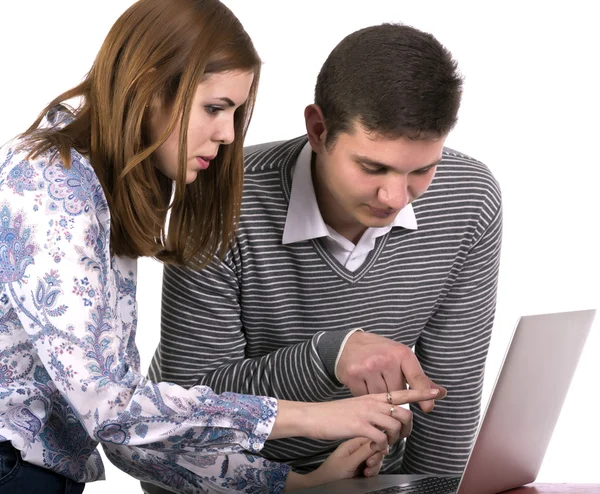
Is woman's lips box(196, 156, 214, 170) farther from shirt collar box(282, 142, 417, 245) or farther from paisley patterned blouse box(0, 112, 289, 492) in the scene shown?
shirt collar box(282, 142, 417, 245)

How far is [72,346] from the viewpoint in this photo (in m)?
1.28

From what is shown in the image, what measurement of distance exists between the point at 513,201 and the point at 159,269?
1.25 meters

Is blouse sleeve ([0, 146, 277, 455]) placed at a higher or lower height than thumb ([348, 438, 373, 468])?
higher

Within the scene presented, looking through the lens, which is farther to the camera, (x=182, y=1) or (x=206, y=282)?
(x=206, y=282)

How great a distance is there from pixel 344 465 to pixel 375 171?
0.51m

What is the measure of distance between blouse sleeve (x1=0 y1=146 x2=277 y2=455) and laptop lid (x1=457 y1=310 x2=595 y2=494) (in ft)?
1.02

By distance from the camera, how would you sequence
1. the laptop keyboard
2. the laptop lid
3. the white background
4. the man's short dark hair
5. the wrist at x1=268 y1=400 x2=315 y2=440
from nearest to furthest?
the laptop lid
the wrist at x1=268 y1=400 x2=315 y2=440
the laptop keyboard
the man's short dark hair
the white background

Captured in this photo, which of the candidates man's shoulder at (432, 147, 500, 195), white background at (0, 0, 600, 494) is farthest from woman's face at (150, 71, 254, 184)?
white background at (0, 0, 600, 494)

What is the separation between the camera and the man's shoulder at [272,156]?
1857mm

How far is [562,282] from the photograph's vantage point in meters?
3.25

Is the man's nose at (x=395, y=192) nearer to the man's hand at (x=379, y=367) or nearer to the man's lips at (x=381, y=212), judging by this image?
the man's lips at (x=381, y=212)

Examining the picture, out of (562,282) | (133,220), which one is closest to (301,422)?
(133,220)

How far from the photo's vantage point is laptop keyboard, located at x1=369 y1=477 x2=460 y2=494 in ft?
4.85

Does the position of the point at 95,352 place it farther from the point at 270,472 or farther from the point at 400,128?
the point at 400,128
